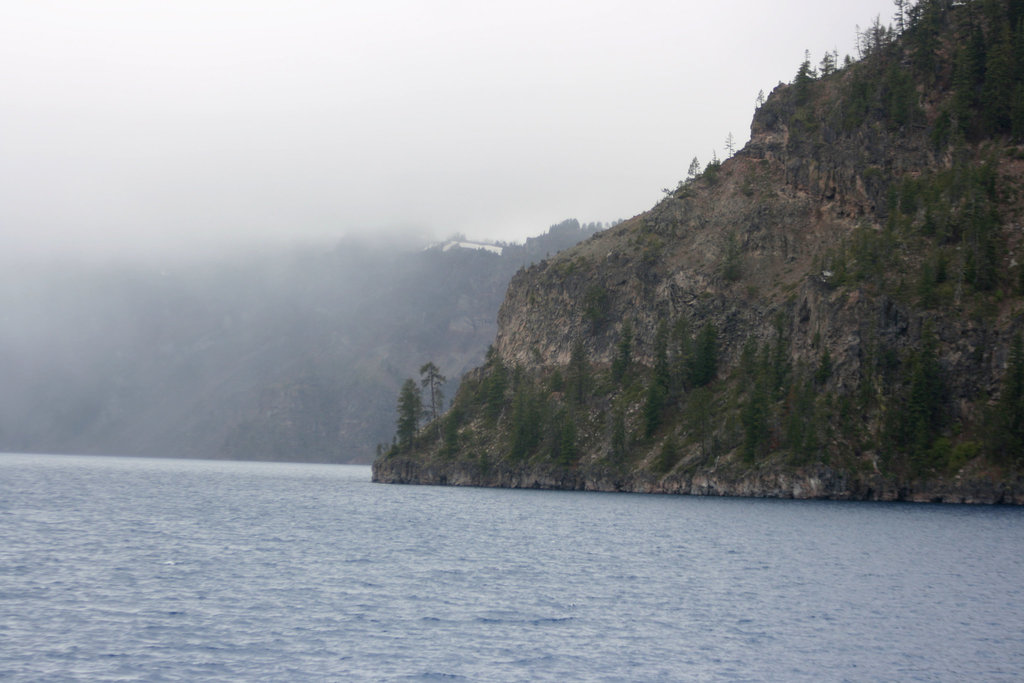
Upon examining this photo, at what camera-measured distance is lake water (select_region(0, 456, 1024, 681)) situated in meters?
40.3

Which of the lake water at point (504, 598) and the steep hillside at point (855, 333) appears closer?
the lake water at point (504, 598)

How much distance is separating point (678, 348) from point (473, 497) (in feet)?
191

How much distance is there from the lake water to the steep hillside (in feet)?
116

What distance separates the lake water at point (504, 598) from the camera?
1586 inches

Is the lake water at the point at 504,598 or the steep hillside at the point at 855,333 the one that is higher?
the steep hillside at the point at 855,333

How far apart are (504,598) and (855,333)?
115645mm

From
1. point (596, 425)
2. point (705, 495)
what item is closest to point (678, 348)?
point (596, 425)

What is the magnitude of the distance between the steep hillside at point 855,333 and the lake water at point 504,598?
35446 millimetres

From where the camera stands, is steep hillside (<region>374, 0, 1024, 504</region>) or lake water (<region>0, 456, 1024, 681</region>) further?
steep hillside (<region>374, 0, 1024, 504</region>)

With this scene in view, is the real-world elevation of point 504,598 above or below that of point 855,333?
below

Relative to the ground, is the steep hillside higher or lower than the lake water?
higher

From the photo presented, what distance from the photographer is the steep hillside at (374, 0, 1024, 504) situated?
458 feet

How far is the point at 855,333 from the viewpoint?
15338cm

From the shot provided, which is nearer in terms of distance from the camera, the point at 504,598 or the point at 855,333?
the point at 504,598
